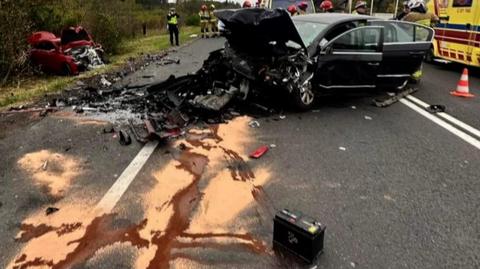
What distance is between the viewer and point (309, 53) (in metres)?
7.12

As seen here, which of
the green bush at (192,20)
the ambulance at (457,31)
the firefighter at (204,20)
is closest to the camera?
the ambulance at (457,31)

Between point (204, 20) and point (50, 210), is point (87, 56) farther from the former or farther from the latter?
point (204, 20)

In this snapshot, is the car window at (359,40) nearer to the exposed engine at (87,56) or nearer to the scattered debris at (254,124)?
the scattered debris at (254,124)

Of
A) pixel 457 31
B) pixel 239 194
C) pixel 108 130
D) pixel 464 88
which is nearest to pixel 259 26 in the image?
pixel 108 130

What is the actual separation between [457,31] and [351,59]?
5732 millimetres

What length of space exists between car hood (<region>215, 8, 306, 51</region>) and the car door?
0.68 metres

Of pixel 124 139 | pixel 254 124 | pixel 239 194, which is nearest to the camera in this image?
pixel 239 194

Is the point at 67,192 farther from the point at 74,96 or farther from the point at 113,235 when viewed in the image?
the point at 74,96

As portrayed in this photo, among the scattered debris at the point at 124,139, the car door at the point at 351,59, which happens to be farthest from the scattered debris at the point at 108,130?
the car door at the point at 351,59

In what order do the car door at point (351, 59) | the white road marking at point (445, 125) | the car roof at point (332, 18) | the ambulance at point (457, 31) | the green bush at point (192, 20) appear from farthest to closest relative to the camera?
Result: 1. the green bush at point (192, 20)
2. the ambulance at point (457, 31)
3. the car roof at point (332, 18)
4. the car door at point (351, 59)
5. the white road marking at point (445, 125)

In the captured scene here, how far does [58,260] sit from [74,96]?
19.7ft

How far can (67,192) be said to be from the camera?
4.29 m

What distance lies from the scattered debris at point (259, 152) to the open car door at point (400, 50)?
353 centimetres

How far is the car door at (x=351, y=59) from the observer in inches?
285
